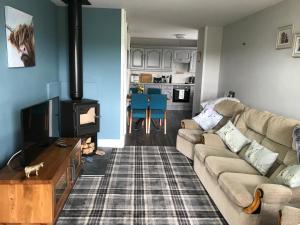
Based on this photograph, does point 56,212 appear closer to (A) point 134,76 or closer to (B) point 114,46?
(B) point 114,46

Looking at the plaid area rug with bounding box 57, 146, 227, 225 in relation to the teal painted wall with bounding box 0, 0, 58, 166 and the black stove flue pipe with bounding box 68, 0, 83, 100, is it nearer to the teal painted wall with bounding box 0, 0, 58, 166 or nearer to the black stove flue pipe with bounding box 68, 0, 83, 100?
the teal painted wall with bounding box 0, 0, 58, 166

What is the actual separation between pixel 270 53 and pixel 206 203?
7.53 ft

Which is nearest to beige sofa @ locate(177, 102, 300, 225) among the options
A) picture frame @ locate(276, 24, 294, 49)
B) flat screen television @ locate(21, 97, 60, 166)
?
picture frame @ locate(276, 24, 294, 49)

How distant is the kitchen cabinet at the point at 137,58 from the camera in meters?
8.48

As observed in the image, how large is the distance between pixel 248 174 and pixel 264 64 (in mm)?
1947

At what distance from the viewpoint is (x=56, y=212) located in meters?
2.34

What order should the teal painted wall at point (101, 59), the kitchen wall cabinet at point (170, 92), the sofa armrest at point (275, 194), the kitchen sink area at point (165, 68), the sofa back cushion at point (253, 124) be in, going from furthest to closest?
1. the kitchen sink area at point (165, 68)
2. the kitchen wall cabinet at point (170, 92)
3. the teal painted wall at point (101, 59)
4. the sofa back cushion at point (253, 124)
5. the sofa armrest at point (275, 194)

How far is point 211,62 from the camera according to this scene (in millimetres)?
5727

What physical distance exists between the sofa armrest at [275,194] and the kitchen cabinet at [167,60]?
691 cm

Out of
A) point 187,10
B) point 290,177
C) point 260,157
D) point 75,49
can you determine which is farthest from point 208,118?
point 75,49

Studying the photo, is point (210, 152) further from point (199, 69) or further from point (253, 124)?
point (199, 69)

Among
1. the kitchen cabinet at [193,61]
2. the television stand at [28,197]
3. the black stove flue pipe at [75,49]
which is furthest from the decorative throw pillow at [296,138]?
the kitchen cabinet at [193,61]

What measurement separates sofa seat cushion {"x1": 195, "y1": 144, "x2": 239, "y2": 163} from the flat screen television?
1.82 meters

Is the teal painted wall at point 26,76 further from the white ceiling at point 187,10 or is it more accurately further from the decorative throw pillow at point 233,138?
the decorative throw pillow at point 233,138
